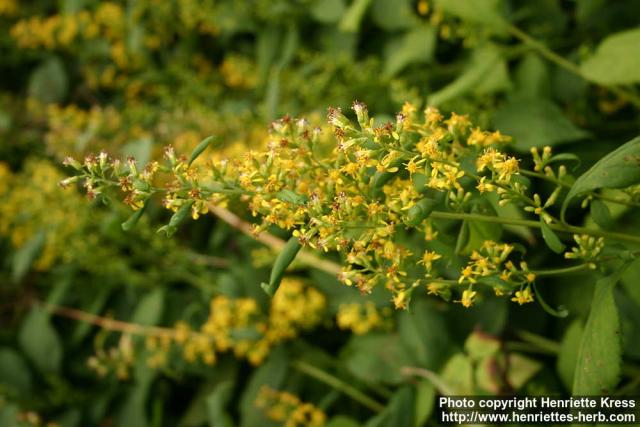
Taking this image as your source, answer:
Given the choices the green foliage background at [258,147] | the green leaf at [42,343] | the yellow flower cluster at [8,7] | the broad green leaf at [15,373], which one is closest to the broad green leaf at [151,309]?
the green foliage background at [258,147]

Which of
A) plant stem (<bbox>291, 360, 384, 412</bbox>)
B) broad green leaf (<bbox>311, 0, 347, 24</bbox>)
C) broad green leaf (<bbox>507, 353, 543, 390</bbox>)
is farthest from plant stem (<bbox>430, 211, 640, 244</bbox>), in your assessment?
broad green leaf (<bbox>311, 0, 347, 24</bbox>)

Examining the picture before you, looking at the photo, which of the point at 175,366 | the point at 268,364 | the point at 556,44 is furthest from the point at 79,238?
the point at 556,44

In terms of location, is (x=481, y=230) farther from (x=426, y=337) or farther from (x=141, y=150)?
(x=141, y=150)

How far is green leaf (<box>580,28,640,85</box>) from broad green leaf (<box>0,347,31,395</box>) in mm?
2585

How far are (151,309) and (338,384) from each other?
0.86 meters

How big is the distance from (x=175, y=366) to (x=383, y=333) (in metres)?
0.89

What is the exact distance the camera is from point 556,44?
7.45ft

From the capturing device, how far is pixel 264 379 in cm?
239

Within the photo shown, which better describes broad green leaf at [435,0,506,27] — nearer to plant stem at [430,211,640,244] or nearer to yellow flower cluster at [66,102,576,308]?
yellow flower cluster at [66,102,576,308]

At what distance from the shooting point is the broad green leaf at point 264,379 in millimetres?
2373

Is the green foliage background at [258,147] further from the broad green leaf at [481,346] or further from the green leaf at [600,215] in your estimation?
the green leaf at [600,215]

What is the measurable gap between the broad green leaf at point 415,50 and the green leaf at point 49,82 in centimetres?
220

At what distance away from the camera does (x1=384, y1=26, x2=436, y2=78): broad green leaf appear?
7.80 ft

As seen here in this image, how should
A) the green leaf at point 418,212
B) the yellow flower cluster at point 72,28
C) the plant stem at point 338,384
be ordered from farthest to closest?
the yellow flower cluster at point 72,28, the plant stem at point 338,384, the green leaf at point 418,212
